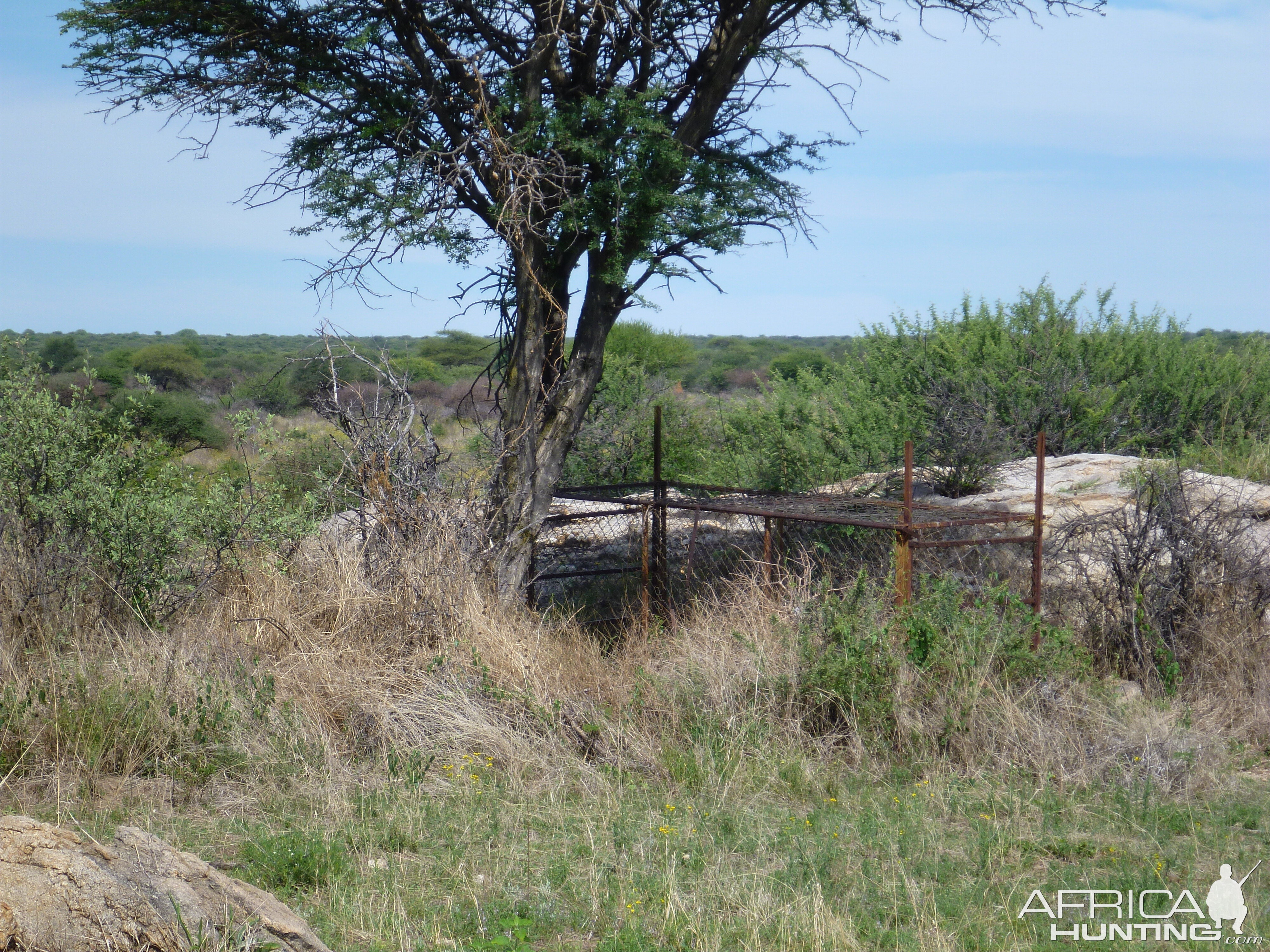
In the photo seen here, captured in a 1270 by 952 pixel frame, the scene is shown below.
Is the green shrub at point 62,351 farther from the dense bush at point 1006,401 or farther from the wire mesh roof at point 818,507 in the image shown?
the wire mesh roof at point 818,507

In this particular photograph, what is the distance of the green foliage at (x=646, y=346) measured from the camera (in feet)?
73.0

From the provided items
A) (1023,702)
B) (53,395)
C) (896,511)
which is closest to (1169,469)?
(896,511)

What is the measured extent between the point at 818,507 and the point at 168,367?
34.2 metres

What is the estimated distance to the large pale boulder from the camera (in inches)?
117

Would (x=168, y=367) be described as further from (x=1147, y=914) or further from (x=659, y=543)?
(x=1147, y=914)

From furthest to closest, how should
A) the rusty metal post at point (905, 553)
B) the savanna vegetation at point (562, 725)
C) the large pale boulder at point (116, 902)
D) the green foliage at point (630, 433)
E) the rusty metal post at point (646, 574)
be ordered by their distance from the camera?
the green foliage at point (630, 433) → the rusty metal post at point (646, 574) → the rusty metal post at point (905, 553) → the savanna vegetation at point (562, 725) → the large pale boulder at point (116, 902)

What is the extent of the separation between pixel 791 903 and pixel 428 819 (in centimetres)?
183

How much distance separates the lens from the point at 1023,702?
588 centimetres

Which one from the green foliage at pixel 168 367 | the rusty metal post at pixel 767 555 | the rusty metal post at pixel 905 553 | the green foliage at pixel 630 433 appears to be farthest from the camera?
the green foliage at pixel 168 367

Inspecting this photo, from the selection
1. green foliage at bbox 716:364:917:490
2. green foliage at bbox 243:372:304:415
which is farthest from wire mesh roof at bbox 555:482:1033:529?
green foliage at bbox 243:372:304:415

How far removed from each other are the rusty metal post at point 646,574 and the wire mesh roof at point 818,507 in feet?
0.66

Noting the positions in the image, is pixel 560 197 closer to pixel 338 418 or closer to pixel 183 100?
pixel 338 418

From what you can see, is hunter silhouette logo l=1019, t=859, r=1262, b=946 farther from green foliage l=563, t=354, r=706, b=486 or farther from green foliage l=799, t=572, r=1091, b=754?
green foliage l=563, t=354, r=706, b=486

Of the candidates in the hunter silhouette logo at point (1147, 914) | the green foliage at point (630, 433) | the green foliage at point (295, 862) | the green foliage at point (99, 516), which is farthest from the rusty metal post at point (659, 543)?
the hunter silhouette logo at point (1147, 914)
